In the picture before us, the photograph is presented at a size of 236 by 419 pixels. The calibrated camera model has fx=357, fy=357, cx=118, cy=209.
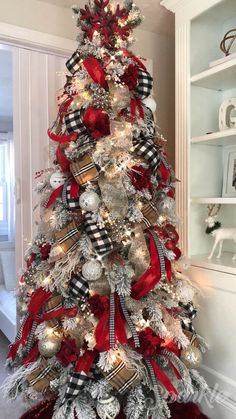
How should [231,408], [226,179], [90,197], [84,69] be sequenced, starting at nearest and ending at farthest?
[90,197] < [84,69] < [231,408] < [226,179]

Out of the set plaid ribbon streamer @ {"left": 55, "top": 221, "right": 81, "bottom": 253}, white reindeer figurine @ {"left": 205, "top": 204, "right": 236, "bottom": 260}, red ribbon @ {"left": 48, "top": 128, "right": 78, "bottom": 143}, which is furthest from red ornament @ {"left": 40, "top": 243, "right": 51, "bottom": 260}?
white reindeer figurine @ {"left": 205, "top": 204, "right": 236, "bottom": 260}

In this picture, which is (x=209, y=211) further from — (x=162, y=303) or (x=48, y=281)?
(x=48, y=281)

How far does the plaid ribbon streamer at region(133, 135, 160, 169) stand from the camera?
146 cm

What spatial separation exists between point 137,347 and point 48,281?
444 millimetres

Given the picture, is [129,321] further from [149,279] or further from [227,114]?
[227,114]

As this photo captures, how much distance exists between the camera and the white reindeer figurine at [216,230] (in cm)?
187

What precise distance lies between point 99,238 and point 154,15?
157cm

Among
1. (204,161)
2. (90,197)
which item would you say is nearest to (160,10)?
(204,161)

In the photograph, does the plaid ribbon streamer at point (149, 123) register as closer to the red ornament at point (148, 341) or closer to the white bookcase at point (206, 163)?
the white bookcase at point (206, 163)

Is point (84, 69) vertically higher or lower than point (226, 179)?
higher

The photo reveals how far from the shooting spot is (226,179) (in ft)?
6.61

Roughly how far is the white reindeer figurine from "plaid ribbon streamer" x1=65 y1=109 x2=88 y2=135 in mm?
897

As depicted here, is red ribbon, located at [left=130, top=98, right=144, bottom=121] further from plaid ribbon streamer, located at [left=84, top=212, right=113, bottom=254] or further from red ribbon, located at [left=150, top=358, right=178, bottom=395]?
red ribbon, located at [left=150, top=358, right=178, bottom=395]

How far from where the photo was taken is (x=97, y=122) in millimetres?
1401
